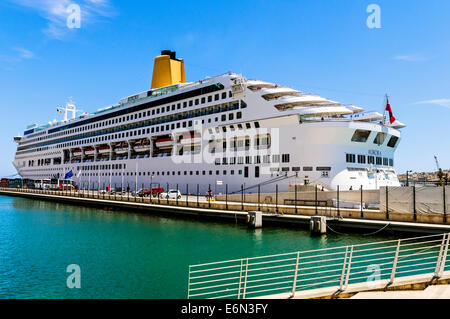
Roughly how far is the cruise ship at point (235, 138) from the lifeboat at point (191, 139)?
158 mm

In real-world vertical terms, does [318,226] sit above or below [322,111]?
below

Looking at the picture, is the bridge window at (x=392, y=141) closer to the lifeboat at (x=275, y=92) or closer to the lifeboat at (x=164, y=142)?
the lifeboat at (x=275, y=92)

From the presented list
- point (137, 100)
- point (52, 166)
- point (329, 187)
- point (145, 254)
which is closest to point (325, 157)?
point (329, 187)

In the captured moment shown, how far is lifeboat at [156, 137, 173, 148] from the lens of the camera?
50162mm

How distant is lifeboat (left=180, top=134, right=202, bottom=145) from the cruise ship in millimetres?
158

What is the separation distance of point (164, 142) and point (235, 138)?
14810 millimetres

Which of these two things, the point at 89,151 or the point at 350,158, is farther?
the point at 89,151

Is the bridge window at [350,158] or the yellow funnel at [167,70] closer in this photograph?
the bridge window at [350,158]

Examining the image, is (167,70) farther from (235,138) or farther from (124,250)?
(124,250)

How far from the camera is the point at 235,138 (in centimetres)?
4031

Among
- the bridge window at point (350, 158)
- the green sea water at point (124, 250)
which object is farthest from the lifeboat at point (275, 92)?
the green sea water at point (124, 250)

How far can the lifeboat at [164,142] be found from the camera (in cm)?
5016

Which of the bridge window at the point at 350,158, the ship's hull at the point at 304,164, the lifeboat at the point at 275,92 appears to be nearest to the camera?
the ship's hull at the point at 304,164

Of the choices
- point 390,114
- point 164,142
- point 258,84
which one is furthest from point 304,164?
point 164,142
